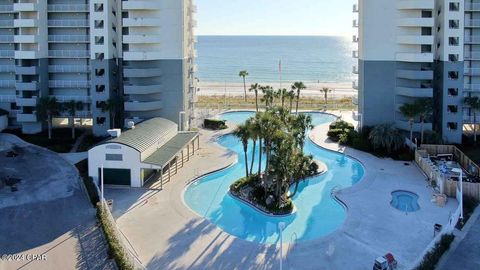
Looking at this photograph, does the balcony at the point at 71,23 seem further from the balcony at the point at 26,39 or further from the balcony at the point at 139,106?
the balcony at the point at 139,106

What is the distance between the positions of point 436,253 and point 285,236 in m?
8.41

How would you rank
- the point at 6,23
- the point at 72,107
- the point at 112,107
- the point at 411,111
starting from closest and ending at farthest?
the point at 411,111 < the point at 112,107 < the point at 72,107 < the point at 6,23

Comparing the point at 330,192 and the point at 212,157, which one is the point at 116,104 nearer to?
the point at 212,157

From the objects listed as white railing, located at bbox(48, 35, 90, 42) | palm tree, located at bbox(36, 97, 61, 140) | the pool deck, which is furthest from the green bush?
white railing, located at bbox(48, 35, 90, 42)

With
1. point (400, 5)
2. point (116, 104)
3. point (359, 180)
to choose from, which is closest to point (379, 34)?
point (400, 5)

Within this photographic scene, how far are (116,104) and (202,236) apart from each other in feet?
90.1

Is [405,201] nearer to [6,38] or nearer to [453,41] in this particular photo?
[453,41]

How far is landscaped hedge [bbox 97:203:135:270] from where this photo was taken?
21.1m

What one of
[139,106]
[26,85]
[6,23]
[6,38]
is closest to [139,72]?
[139,106]

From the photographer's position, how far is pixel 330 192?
34594 mm

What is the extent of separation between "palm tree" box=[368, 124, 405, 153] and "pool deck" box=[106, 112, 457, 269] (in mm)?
7114

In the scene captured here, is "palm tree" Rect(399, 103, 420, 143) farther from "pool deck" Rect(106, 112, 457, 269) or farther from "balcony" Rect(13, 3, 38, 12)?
"balcony" Rect(13, 3, 38, 12)

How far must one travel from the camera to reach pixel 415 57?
46562 mm

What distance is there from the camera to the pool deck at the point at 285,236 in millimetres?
22828
